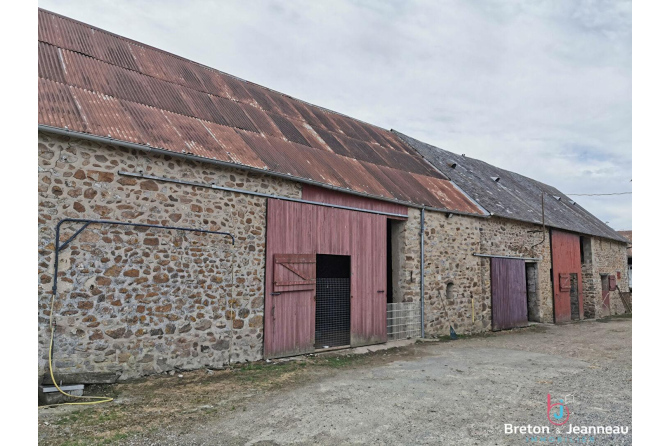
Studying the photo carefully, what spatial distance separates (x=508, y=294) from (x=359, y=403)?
941 cm

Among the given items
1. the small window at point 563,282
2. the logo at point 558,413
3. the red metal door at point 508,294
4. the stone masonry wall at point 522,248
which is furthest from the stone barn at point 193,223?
the small window at point 563,282

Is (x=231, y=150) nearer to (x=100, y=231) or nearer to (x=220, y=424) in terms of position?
(x=100, y=231)

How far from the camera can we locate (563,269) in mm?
15969

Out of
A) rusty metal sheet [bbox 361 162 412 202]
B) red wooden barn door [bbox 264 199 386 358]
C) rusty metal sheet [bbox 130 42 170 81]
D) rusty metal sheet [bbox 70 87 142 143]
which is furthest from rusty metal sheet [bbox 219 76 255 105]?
red wooden barn door [bbox 264 199 386 358]

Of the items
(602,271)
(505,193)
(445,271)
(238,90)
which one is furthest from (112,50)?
(602,271)

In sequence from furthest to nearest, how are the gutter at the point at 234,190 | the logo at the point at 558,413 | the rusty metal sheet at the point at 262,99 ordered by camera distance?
the rusty metal sheet at the point at 262,99 < the gutter at the point at 234,190 < the logo at the point at 558,413

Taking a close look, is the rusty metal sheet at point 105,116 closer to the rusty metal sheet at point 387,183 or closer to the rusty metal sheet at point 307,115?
the rusty metal sheet at point 307,115

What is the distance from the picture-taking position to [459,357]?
328 inches

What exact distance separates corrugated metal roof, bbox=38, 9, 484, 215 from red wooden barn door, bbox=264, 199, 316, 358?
34.9 inches

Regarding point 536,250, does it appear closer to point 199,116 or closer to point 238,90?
point 238,90

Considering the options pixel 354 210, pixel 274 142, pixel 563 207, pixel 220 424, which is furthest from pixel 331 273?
pixel 563 207

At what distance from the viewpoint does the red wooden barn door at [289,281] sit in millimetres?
7676

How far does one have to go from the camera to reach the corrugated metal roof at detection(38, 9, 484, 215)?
22.0 ft

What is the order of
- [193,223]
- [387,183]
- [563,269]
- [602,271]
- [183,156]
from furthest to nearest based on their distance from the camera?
[602,271] < [563,269] < [387,183] < [193,223] < [183,156]
